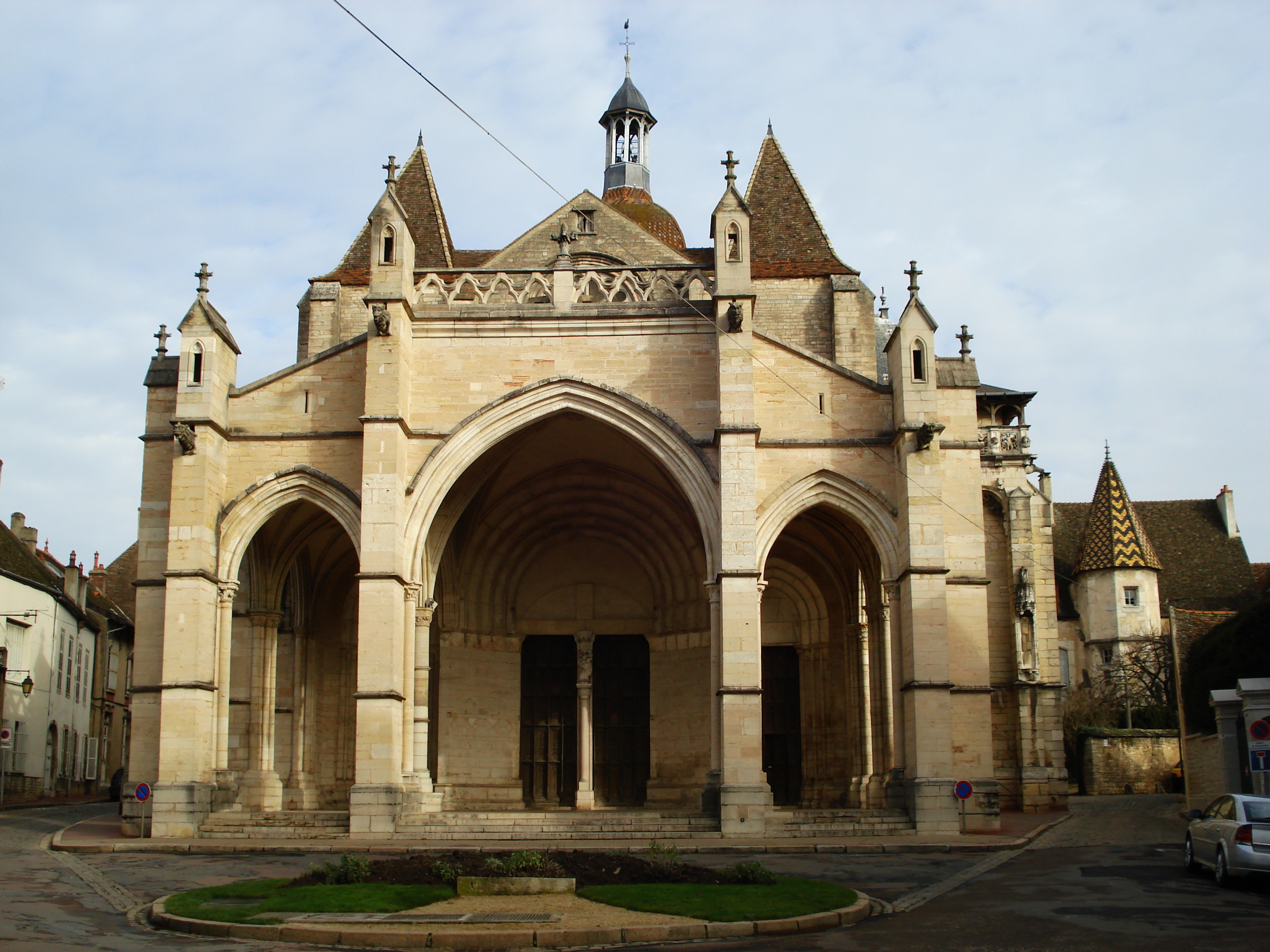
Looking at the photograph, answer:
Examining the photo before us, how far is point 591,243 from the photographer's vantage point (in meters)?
26.6

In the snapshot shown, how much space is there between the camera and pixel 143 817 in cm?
1747

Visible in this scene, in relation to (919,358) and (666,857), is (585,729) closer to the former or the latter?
(919,358)

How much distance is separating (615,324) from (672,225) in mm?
13341

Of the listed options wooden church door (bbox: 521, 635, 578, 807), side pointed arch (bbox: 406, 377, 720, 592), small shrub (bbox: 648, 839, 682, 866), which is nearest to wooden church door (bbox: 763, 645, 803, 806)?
wooden church door (bbox: 521, 635, 578, 807)

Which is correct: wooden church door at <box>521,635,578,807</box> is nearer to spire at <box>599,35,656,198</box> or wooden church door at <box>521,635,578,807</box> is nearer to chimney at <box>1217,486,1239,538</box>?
spire at <box>599,35,656,198</box>

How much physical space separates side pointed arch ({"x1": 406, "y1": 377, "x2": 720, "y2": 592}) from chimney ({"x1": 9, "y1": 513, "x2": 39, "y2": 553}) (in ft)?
83.0

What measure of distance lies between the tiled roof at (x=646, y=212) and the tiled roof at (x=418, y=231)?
4485 millimetres

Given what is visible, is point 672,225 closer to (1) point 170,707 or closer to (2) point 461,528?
(2) point 461,528

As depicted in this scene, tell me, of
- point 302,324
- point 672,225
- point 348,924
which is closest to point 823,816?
point 348,924

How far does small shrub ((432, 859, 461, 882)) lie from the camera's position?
1121cm

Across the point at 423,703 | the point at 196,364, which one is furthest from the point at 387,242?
the point at 423,703

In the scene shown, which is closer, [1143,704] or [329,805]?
[329,805]

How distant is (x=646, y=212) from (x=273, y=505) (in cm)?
1603

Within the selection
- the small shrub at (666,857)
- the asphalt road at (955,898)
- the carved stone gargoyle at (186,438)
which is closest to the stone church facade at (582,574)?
the carved stone gargoyle at (186,438)
